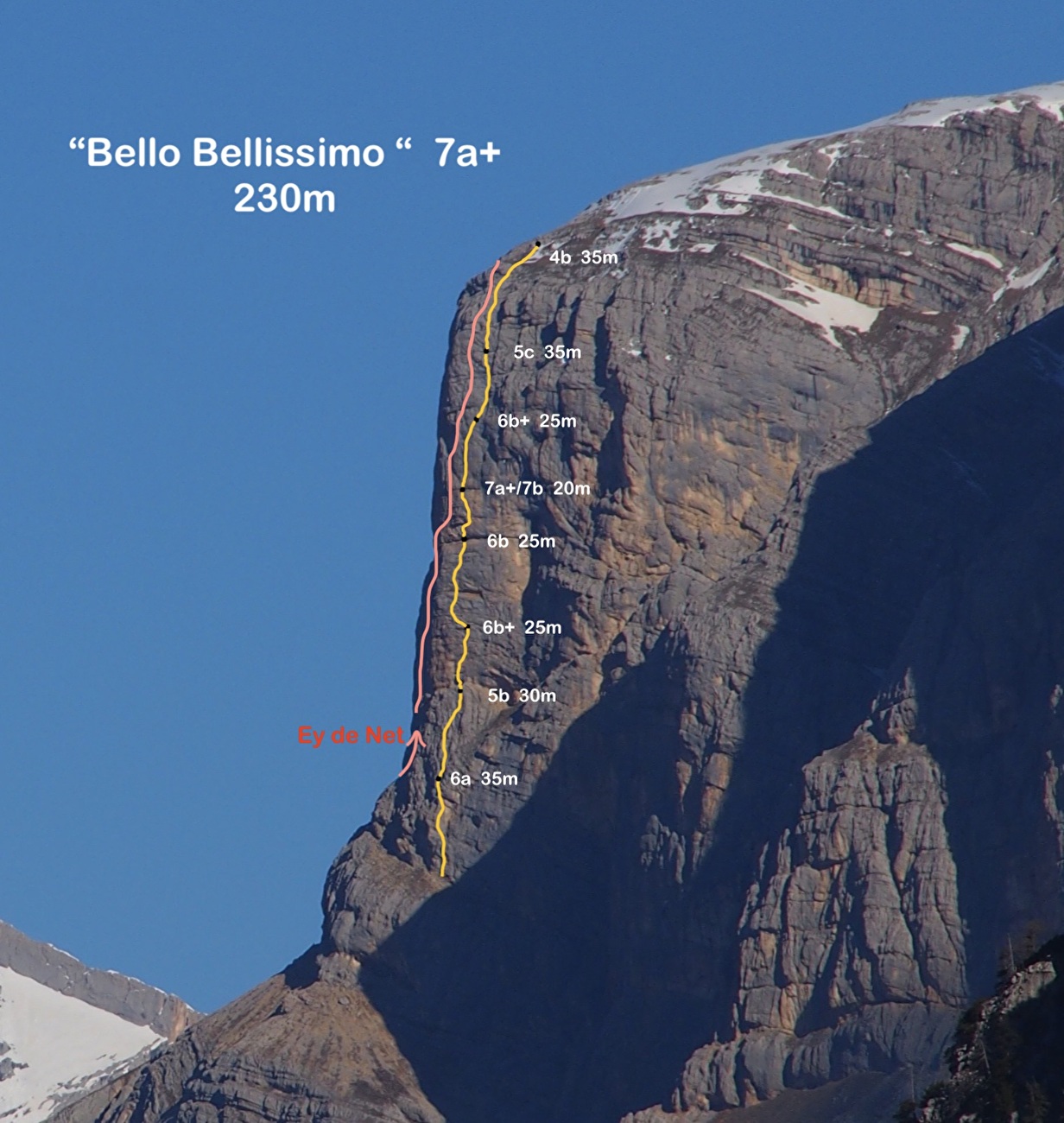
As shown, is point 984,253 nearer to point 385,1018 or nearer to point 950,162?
point 950,162

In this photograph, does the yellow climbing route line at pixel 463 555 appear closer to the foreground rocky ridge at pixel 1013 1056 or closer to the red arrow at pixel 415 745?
the red arrow at pixel 415 745

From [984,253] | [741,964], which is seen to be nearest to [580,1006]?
[741,964]

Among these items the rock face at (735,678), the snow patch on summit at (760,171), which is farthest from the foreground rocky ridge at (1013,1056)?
the snow patch on summit at (760,171)

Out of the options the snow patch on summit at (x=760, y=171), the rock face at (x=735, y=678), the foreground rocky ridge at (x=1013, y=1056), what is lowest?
the foreground rocky ridge at (x=1013, y=1056)

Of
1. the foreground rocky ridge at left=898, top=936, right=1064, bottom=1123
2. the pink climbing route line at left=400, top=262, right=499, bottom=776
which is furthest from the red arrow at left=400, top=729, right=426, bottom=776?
the foreground rocky ridge at left=898, top=936, right=1064, bottom=1123

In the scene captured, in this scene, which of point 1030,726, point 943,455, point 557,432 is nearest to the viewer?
point 1030,726

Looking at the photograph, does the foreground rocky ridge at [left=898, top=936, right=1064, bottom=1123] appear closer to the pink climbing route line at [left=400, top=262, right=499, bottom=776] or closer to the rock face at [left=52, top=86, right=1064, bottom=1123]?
the rock face at [left=52, top=86, right=1064, bottom=1123]
